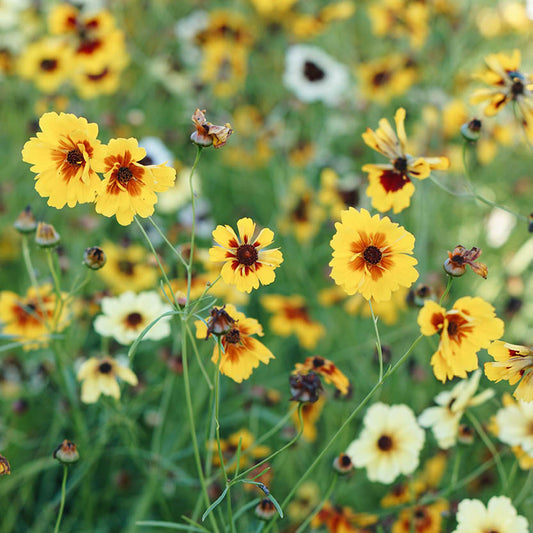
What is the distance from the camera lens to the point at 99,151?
0.75 m

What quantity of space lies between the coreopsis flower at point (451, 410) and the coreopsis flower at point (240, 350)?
0.31 meters

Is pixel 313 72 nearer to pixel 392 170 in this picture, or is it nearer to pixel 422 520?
pixel 392 170

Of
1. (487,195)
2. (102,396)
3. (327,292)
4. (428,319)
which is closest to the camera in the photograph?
(428,319)

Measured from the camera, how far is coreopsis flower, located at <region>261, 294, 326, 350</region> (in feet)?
4.99

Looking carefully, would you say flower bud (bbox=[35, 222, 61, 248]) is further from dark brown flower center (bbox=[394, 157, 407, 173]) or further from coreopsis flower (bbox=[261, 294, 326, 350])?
coreopsis flower (bbox=[261, 294, 326, 350])

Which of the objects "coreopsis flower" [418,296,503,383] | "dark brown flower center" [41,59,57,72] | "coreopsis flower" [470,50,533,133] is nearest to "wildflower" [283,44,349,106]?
"dark brown flower center" [41,59,57,72]

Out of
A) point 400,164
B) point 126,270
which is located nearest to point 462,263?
point 400,164

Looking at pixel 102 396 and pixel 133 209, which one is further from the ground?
pixel 133 209

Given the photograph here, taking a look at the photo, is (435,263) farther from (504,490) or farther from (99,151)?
(99,151)

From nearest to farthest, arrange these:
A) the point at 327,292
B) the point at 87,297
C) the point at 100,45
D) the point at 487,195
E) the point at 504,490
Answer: the point at 504,490 < the point at 87,297 < the point at 327,292 < the point at 100,45 < the point at 487,195

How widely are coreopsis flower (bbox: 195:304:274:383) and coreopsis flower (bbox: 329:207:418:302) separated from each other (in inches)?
5.4

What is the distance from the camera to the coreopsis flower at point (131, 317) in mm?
1017

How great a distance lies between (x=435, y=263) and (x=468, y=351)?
1.14 m

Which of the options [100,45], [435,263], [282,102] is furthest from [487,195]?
[100,45]
